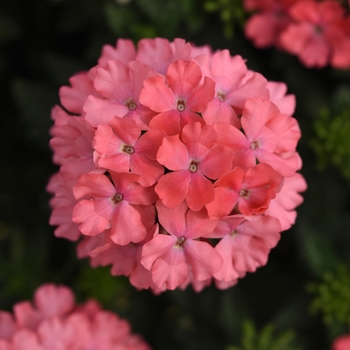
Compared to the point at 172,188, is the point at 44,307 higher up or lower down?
lower down

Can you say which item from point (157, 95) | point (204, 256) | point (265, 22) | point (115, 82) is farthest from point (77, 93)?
point (265, 22)

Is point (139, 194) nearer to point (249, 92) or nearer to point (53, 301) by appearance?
point (249, 92)

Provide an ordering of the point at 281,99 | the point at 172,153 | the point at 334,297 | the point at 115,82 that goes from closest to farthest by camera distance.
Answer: the point at 172,153, the point at 115,82, the point at 281,99, the point at 334,297

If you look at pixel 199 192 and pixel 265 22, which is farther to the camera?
pixel 265 22

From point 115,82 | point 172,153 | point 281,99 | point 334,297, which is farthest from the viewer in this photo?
point 334,297

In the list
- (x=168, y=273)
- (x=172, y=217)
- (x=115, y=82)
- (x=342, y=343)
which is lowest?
(x=342, y=343)

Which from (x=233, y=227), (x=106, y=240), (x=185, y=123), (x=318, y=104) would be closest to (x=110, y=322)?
(x=106, y=240)

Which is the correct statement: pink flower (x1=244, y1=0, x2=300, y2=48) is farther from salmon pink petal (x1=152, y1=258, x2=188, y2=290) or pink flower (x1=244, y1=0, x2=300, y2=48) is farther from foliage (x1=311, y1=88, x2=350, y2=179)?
salmon pink petal (x1=152, y1=258, x2=188, y2=290)
